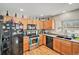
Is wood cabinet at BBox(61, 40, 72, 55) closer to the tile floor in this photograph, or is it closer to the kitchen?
the kitchen

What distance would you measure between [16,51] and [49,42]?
0.65 metres

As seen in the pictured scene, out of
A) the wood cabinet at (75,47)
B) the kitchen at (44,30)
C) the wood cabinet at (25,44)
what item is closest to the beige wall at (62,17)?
the kitchen at (44,30)

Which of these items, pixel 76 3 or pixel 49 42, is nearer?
pixel 76 3

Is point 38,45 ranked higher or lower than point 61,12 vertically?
lower

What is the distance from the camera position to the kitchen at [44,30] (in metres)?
2.08

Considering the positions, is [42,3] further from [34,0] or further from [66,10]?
[66,10]

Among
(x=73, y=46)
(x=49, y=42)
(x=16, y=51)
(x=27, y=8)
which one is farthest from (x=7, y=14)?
(x=73, y=46)

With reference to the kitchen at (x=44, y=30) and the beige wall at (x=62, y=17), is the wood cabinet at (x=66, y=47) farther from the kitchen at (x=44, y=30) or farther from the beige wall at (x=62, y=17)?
the beige wall at (x=62, y=17)

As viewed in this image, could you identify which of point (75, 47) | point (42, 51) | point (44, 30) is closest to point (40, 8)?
point (44, 30)

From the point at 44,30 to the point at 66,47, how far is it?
0.51 metres

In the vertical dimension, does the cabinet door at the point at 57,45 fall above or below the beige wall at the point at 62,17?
below

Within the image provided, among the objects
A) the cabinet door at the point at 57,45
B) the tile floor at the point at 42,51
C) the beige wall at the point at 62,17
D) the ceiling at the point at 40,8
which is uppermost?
the ceiling at the point at 40,8

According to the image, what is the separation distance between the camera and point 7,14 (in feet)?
6.64

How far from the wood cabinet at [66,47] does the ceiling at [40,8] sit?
0.56m
